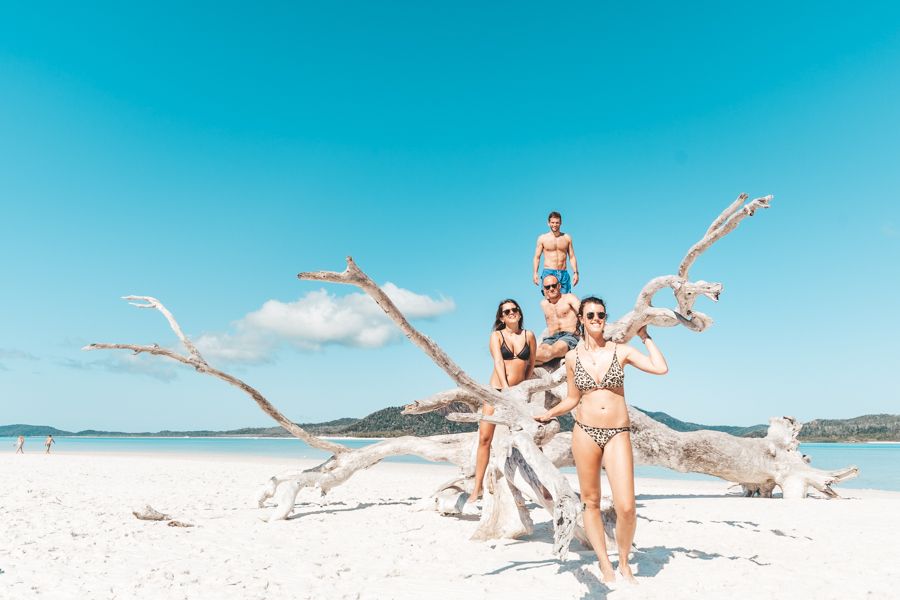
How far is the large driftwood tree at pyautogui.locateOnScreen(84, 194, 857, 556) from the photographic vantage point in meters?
4.86

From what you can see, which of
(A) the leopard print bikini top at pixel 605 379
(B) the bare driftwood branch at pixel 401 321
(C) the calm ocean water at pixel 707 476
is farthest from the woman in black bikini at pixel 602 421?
(C) the calm ocean water at pixel 707 476

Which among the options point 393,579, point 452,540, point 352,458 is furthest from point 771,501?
point 393,579

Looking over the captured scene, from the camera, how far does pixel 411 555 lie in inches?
202

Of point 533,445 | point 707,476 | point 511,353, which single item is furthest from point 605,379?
point 707,476

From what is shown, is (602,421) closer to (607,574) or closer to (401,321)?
(607,574)

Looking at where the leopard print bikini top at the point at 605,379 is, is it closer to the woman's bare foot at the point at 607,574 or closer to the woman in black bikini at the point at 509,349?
the woman's bare foot at the point at 607,574

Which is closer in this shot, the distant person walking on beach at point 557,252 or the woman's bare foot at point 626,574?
the woman's bare foot at point 626,574

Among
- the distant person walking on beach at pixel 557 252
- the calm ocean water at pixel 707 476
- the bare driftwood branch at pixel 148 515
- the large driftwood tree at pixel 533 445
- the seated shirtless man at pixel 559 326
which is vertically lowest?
the calm ocean water at pixel 707 476

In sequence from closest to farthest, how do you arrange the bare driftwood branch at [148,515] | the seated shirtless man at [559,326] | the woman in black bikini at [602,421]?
the woman in black bikini at [602,421]
the bare driftwood branch at [148,515]
the seated shirtless man at [559,326]

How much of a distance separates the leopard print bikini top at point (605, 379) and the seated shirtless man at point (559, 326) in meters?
3.95

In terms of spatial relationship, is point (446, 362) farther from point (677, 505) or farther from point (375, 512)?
point (677, 505)

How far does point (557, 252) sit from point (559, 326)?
116 cm

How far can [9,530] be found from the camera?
234 inches

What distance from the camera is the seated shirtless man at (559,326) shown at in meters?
8.01
